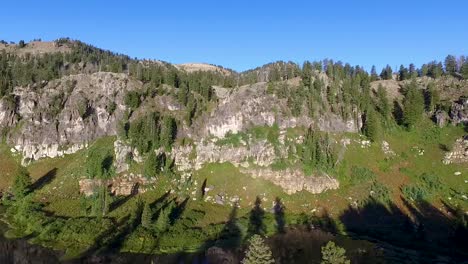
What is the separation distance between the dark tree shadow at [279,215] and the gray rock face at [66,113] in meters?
61.3

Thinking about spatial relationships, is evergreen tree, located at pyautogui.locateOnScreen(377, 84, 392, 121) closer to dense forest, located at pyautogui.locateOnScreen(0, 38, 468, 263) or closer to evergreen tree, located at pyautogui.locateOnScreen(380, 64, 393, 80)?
Answer: dense forest, located at pyautogui.locateOnScreen(0, 38, 468, 263)

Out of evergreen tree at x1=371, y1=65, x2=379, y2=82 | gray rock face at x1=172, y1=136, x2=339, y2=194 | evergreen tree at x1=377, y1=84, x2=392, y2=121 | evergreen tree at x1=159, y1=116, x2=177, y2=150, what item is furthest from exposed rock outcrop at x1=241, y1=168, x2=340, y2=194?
evergreen tree at x1=371, y1=65, x2=379, y2=82

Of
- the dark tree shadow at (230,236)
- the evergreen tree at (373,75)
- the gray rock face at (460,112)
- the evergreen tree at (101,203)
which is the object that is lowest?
the dark tree shadow at (230,236)

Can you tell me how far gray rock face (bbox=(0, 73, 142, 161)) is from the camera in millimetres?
123625

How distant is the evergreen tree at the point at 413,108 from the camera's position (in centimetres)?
12381

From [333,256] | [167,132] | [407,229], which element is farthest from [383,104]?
[333,256]

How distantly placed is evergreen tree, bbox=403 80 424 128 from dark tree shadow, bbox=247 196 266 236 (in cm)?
6013

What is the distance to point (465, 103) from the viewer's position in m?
124

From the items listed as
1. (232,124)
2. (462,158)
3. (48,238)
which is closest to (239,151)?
(232,124)

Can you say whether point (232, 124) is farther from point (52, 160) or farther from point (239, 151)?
point (52, 160)

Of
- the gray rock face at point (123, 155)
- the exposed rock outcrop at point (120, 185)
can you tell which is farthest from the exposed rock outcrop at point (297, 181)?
the gray rock face at point (123, 155)

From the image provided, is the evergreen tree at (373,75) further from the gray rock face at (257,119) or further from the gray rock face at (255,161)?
the gray rock face at (255,161)

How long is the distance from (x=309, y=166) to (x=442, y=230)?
35485 millimetres

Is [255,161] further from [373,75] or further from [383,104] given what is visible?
[373,75]
